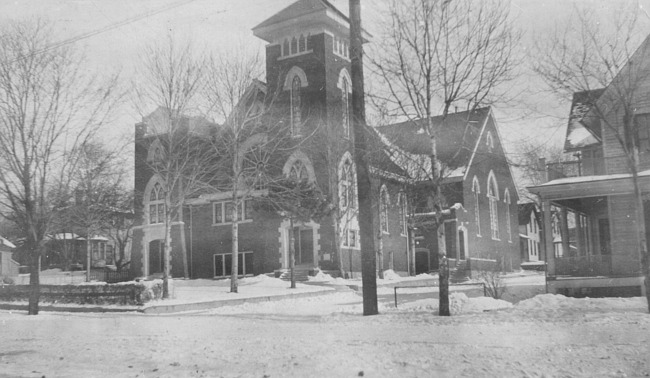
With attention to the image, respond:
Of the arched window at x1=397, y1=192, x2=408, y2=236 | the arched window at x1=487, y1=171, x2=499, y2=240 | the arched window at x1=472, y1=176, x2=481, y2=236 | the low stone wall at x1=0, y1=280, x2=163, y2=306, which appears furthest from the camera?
the arched window at x1=487, y1=171, x2=499, y2=240

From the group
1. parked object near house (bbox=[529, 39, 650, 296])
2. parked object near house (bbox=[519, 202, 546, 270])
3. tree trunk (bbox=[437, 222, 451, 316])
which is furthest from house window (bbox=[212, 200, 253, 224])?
parked object near house (bbox=[519, 202, 546, 270])

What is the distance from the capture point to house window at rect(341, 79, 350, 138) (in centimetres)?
3509

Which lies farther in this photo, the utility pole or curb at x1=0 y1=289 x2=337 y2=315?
curb at x1=0 y1=289 x2=337 y2=315

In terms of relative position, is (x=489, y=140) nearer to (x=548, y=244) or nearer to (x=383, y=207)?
(x=383, y=207)

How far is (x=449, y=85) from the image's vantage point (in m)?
14.8

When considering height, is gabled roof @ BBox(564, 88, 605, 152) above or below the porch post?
above

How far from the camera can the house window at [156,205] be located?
41781 millimetres

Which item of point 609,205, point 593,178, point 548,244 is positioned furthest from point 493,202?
point 593,178

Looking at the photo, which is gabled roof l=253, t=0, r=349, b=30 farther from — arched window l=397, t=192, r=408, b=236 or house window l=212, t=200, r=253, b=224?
arched window l=397, t=192, r=408, b=236

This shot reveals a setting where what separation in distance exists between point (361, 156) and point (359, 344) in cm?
583

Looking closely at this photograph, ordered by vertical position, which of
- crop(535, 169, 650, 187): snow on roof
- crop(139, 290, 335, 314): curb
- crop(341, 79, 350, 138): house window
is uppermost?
crop(341, 79, 350, 138): house window

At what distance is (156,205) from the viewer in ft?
138

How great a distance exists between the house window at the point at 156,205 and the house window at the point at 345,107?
13.7 metres

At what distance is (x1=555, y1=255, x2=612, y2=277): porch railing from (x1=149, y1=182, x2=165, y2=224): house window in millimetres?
27385
